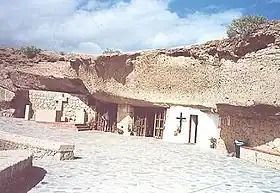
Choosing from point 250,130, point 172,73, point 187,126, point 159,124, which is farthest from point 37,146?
point 159,124

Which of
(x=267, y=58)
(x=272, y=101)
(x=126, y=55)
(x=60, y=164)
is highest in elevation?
(x=126, y=55)

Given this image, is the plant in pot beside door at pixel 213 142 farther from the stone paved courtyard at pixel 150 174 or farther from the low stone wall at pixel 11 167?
the low stone wall at pixel 11 167

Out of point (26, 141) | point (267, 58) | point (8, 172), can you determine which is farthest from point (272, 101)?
point (8, 172)

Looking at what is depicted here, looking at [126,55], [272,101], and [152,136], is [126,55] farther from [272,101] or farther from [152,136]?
[272,101]

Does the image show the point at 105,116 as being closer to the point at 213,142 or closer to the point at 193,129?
the point at 193,129

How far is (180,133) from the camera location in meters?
21.1

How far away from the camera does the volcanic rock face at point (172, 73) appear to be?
14.2m

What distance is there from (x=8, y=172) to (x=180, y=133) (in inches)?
605

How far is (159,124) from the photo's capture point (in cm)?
2367

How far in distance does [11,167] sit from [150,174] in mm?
4435

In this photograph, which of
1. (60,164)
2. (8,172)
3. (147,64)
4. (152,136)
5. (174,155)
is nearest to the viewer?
(8,172)

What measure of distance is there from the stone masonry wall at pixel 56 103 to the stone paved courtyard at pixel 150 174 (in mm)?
11816

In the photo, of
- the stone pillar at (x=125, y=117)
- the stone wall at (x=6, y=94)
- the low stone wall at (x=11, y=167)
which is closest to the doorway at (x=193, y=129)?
the stone pillar at (x=125, y=117)

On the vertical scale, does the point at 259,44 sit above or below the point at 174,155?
above
